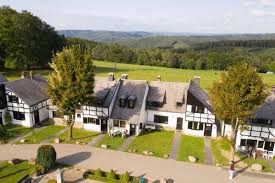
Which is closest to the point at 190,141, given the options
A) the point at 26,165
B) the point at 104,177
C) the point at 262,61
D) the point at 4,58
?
the point at 104,177

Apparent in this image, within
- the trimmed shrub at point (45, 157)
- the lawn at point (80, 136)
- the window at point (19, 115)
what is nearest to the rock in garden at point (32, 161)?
the trimmed shrub at point (45, 157)

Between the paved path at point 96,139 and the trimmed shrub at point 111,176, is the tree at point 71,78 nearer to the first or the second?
the paved path at point 96,139

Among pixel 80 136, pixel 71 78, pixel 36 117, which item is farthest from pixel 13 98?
pixel 71 78

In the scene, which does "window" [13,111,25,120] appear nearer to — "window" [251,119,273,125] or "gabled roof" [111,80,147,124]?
"gabled roof" [111,80,147,124]

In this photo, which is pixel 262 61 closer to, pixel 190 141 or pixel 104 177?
pixel 190 141

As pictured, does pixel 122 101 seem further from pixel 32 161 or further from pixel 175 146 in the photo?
pixel 32 161

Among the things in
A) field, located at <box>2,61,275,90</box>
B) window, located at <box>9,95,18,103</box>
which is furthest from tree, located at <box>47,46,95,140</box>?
field, located at <box>2,61,275,90</box>
